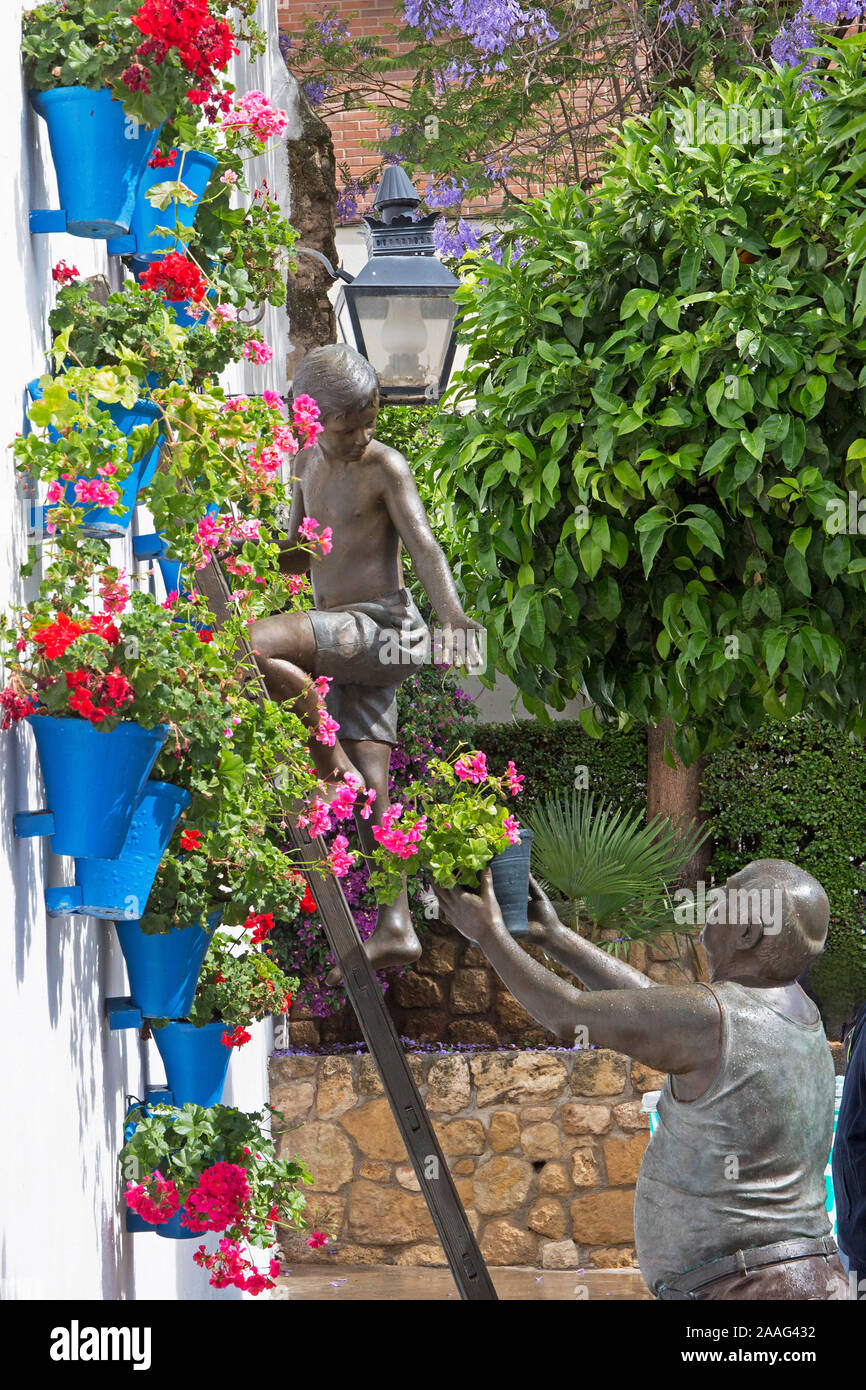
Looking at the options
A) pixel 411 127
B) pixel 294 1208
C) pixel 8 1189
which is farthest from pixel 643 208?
pixel 411 127

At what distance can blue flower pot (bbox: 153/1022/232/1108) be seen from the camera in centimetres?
254

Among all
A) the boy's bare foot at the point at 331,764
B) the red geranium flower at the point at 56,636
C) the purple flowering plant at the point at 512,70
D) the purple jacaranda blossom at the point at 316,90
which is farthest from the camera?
the purple jacaranda blossom at the point at 316,90

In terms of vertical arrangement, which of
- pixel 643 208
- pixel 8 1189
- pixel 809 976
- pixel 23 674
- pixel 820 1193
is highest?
pixel 643 208

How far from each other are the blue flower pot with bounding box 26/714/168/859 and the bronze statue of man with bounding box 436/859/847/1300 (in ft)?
3.36

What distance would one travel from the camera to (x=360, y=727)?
3.45m

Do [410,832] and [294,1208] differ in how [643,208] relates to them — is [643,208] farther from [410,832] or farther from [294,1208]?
[294,1208]

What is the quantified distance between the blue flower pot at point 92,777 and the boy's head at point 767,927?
140cm

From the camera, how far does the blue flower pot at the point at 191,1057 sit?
2541mm

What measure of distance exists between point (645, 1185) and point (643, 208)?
7.40ft

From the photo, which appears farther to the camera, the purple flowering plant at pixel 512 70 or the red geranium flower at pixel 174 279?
the purple flowering plant at pixel 512 70

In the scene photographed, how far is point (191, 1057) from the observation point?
8.38 feet

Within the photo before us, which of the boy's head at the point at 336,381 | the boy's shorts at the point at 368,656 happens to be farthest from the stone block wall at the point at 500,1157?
the boy's head at the point at 336,381

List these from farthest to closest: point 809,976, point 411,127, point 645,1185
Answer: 1. point 411,127
2. point 809,976
3. point 645,1185

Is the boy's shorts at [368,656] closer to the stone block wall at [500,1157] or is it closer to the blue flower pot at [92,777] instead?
the blue flower pot at [92,777]
